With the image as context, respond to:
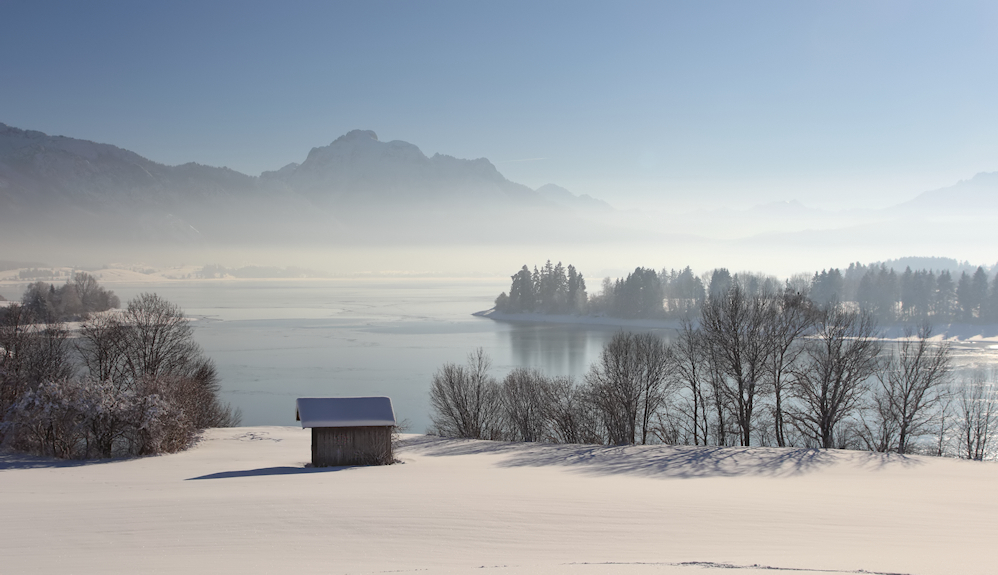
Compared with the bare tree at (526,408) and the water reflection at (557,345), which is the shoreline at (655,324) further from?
the bare tree at (526,408)

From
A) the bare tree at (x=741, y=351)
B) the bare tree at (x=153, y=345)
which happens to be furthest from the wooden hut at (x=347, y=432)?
the bare tree at (x=153, y=345)

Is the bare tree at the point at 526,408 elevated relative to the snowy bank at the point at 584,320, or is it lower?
lower

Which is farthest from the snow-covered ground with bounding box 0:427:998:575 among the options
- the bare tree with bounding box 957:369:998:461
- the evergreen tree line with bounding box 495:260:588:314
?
the evergreen tree line with bounding box 495:260:588:314

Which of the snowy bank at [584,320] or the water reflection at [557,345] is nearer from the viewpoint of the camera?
the water reflection at [557,345]

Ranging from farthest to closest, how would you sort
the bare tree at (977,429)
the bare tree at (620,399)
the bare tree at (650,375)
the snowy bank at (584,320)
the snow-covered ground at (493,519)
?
the snowy bank at (584,320)
the bare tree at (650,375)
the bare tree at (620,399)
the bare tree at (977,429)
the snow-covered ground at (493,519)

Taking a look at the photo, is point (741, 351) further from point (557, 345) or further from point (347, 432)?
point (557, 345)

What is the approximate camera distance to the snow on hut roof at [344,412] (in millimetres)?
19984

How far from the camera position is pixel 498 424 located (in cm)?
3497

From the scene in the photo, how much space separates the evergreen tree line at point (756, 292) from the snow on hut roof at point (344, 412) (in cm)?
6861

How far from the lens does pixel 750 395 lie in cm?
2761

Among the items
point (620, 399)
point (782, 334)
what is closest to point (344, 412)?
point (620, 399)

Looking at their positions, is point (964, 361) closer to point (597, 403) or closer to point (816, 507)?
point (597, 403)

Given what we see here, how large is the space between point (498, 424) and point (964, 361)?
50.5 meters

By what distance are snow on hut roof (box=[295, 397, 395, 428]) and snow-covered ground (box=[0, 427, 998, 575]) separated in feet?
5.60
